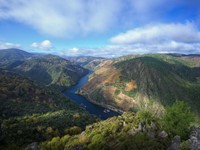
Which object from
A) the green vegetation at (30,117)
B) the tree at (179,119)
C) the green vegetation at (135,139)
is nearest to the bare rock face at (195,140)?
the green vegetation at (135,139)

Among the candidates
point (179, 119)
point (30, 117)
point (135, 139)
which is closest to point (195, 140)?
point (179, 119)

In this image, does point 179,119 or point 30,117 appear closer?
point 179,119

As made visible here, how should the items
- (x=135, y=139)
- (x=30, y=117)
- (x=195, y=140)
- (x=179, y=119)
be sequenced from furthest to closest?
(x=30, y=117) < (x=135, y=139) < (x=179, y=119) < (x=195, y=140)

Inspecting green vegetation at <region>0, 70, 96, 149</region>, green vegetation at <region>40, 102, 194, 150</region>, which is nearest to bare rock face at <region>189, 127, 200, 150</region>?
green vegetation at <region>40, 102, 194, 150</region>

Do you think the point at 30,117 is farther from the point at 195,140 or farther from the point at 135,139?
the point at 195,140

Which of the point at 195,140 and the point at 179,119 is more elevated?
the point at 179,119

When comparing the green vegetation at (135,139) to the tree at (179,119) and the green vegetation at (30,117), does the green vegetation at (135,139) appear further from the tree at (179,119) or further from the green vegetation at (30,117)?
the green vegetation at (30,117)
